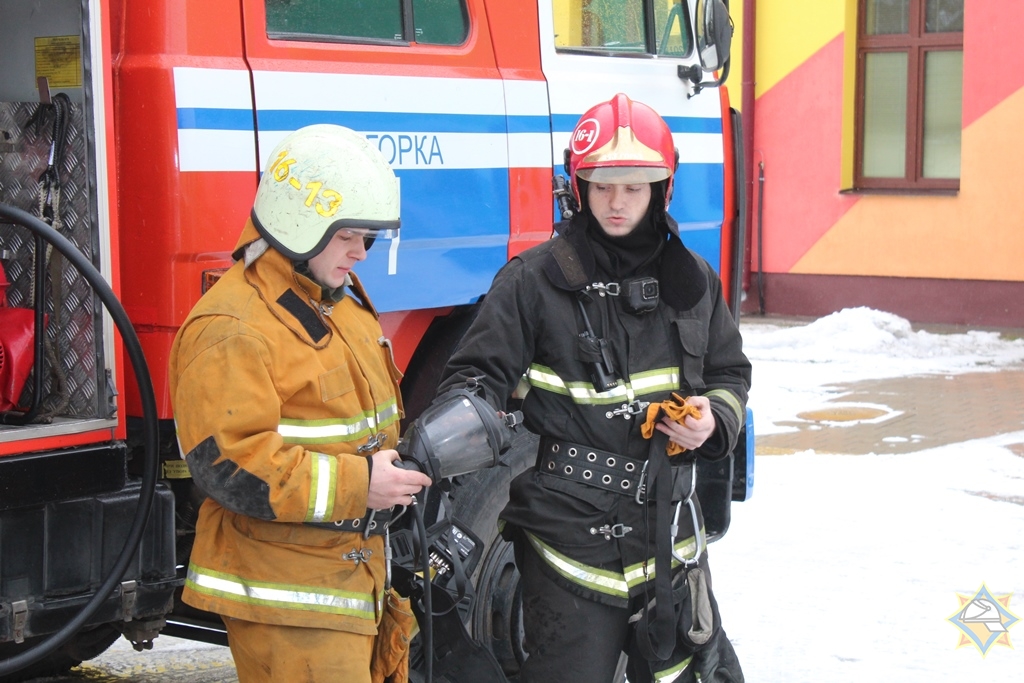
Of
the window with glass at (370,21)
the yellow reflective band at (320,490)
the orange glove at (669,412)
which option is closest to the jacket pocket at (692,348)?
the orange glove at (669,412)

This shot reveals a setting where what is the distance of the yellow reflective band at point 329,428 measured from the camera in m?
2.58

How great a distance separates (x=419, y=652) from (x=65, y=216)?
5.15 feet

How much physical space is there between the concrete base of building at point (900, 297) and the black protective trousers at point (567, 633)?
33.0 ft

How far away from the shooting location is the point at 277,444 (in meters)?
2.47

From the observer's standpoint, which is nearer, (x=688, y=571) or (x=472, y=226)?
(x=688, y=571)

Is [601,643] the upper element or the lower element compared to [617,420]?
lower

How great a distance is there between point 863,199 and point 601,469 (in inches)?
417

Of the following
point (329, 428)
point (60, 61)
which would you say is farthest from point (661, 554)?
point (60, 61)

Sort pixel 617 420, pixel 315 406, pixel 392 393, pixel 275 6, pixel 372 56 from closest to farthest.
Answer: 1. pixel 315 406
2. pixel 392 393
3. pixel 617 420
4. pixel 275 6
5. pixel 372 56

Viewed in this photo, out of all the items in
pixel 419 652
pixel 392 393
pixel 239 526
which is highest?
pixel 392 393

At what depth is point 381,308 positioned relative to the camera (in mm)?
3570

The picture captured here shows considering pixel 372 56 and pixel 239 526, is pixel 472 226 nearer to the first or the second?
pixel 372 56

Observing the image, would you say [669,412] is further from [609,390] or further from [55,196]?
[55,196]

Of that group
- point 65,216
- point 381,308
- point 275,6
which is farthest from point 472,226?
point 65,216
